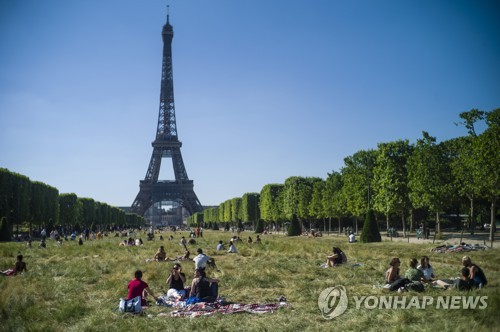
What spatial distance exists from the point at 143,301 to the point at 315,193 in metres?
58.0

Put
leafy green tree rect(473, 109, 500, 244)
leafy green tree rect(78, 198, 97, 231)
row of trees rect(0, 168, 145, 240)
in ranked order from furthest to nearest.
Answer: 1. leafy green tree rect(78, 198, 97, 231)
2. row of trees rect(0, 168, 145, 240)
3. leafy green tree rect(473, 109, 500, 244)

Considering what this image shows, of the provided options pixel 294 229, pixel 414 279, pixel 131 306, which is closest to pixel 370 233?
pixel 294 229

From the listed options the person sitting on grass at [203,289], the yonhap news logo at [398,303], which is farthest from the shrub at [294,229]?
the person sitting on grass at [203,289]

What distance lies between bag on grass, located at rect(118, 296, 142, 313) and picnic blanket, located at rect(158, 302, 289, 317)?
657 mm

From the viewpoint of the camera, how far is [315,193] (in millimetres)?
69812

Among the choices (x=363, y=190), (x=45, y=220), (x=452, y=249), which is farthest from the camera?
(x=45, y=220)

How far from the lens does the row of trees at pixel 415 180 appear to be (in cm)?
3553

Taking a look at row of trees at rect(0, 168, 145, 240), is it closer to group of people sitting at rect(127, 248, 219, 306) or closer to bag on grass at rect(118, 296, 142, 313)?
group of people sitting at rect(127, 248, 219, 306)

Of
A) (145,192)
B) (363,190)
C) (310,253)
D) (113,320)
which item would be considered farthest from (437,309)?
(145,192)

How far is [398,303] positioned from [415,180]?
38662 mm

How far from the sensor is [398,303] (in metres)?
12.3

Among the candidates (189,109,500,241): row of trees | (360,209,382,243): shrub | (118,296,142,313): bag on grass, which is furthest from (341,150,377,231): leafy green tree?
(118,296,142,313): bag on grass

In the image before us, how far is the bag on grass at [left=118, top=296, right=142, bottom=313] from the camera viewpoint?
472 inches

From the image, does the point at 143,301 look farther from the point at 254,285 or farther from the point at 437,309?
the point at 437,309
